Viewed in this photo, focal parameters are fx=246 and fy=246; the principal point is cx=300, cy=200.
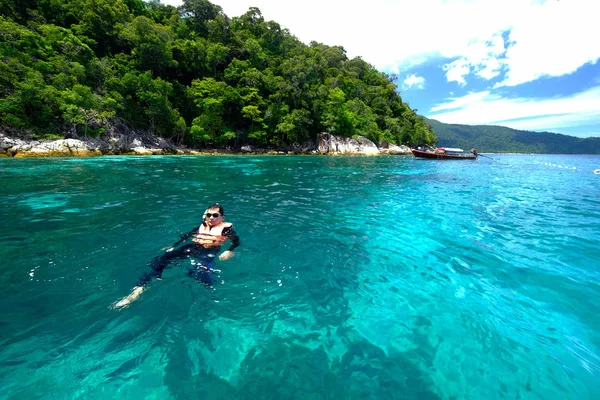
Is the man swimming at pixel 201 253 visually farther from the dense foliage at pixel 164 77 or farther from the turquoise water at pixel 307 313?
the dense foliage at pixel 164 77

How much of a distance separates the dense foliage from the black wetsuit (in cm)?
3858

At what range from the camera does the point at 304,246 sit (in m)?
6.50

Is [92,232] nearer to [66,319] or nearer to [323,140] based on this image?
[66,319]

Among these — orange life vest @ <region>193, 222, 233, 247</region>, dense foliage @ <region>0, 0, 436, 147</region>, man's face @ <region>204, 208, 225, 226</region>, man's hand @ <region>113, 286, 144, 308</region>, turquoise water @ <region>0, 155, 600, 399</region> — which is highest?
dense foliage @ <region>0, 0, 436, 147</region>

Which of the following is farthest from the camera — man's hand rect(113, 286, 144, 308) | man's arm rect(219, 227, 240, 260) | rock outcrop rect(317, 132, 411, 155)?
rock outcrop rect(317, 132, 411, 155)

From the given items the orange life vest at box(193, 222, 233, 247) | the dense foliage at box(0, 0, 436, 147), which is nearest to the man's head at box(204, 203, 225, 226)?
the orange life vest at box(193, 222, 233, 247)

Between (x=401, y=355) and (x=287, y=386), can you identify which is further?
(x=401, y=355)

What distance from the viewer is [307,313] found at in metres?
3.96

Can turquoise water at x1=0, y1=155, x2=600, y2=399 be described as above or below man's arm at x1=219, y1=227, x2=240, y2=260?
below

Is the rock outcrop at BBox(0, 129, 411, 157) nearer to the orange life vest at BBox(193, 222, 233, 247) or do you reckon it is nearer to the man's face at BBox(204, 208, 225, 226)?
the orange life vest at BBox(193, 222, 233, 247)

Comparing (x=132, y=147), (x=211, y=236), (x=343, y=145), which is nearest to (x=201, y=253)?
(x=211, y=236)

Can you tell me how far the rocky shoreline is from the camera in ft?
94.6

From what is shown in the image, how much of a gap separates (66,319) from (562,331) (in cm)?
733

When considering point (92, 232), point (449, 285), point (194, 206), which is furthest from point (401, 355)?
point (194, 206)
